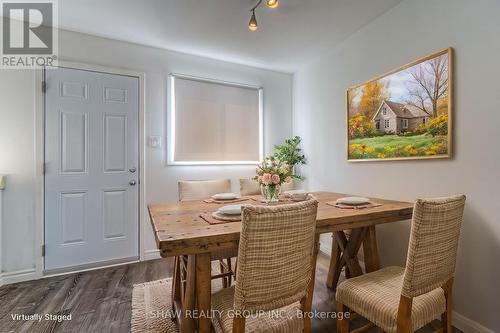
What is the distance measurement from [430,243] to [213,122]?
8.73ft

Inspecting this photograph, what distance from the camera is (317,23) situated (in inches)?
95.9

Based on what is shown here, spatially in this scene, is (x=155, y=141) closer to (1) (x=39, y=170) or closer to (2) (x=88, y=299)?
(1) (x=39, y=170)

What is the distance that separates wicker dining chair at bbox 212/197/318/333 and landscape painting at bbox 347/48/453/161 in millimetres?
1410

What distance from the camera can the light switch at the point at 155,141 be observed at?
291cm

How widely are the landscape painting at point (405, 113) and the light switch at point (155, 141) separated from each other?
7.25ft

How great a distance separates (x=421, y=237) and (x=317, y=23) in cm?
219

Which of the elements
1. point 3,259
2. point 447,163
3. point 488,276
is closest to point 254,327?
point 488,276

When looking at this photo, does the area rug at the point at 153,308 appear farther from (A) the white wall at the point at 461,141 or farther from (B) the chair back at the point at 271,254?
(A) the white wall at the point at 461,141

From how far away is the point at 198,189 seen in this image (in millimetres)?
2393

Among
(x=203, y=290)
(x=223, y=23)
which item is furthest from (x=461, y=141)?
(x=223, y=23)

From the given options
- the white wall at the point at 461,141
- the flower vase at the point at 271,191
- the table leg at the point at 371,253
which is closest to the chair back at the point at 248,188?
the flower vase at the point at 271,191

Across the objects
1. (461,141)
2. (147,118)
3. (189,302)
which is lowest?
(189,302)

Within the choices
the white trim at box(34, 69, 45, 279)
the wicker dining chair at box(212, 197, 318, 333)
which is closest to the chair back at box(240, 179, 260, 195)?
the wicker dining chair at box(212, 197, 318, 333)

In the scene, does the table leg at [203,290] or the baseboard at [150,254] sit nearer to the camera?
the table leg at [203,290]
